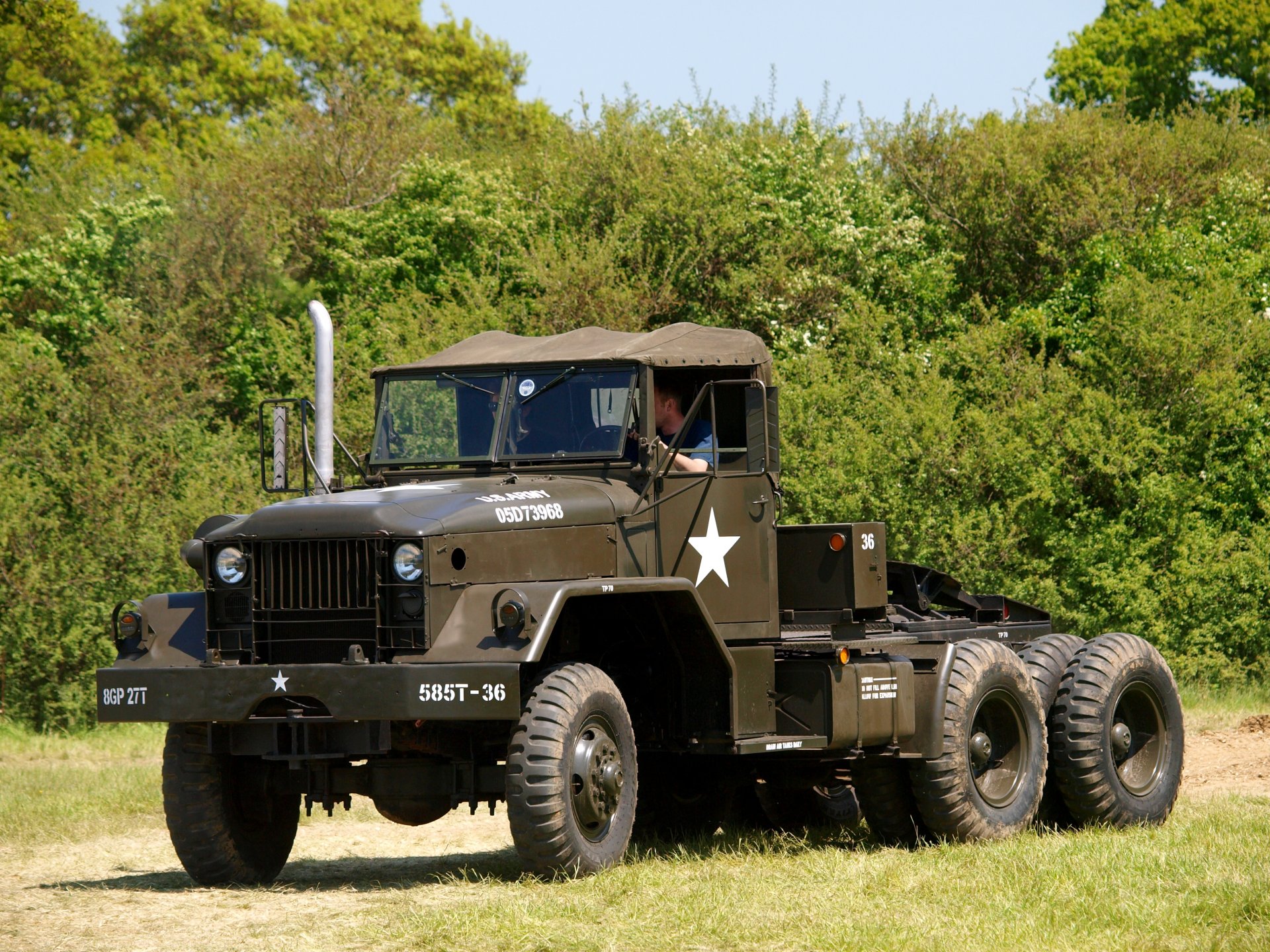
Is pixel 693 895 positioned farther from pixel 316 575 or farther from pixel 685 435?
pixel 685 435

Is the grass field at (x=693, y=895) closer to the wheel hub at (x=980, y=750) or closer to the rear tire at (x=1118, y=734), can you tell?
the rear tire at (x=1118, y=734)

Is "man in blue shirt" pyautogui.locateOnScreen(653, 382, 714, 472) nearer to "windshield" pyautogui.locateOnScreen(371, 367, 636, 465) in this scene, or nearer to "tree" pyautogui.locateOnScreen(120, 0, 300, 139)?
"windshield" pyautogui.locateOnScreen(371, 367, 636, 465)

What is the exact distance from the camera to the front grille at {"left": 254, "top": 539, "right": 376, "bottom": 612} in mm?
8414

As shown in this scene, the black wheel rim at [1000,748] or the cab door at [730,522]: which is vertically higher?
the cab door at [730,522]

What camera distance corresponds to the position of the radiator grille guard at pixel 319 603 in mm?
8359

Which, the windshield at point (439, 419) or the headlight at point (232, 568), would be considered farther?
the windshield at point (439, 419)

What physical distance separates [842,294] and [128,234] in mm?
10962

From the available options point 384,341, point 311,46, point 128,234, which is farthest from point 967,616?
point 311,46

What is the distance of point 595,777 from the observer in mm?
8484

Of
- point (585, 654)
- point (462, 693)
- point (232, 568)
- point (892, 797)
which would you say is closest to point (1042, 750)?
point (892, 797)

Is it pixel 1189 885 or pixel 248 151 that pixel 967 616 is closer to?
pixel 1189 885

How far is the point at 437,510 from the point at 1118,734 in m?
4.97

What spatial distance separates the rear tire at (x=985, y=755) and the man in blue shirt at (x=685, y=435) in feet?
6.47

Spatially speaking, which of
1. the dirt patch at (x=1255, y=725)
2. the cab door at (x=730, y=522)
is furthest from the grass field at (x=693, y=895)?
the dirt patch at (x=1255, y=725)
